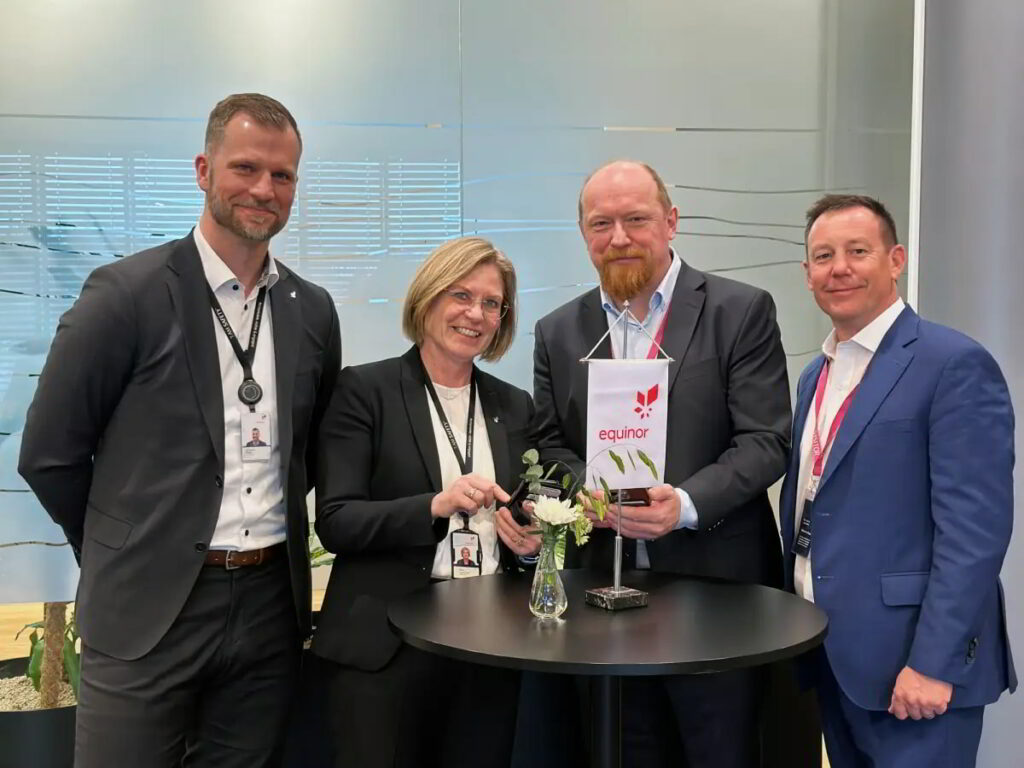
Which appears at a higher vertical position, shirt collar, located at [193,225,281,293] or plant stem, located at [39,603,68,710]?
shirt collar, located at [193,225,281,293]

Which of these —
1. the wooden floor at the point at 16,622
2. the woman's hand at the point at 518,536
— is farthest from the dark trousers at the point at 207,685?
the wooden floor at the point at 16,622

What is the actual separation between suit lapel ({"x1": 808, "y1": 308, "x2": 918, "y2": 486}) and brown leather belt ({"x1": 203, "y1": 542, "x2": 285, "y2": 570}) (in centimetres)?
135

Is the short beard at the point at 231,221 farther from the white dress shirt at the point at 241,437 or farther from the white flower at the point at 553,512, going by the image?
the white flower at the point at 553,512

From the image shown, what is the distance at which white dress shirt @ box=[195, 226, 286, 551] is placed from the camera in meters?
2.20

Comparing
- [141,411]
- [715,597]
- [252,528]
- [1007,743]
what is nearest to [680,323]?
[715,597]

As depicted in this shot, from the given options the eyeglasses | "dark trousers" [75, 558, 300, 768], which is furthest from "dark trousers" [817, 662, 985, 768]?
"dark trousers" [75, 558, 300, 768]

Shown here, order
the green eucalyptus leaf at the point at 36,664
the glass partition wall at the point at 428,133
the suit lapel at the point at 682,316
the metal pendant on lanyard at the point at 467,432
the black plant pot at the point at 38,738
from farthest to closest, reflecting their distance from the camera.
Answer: the glass partition wall at the point at 428,133, the green eucalyptus leaf at the point at 36,664, the black plant pot at the point at 38,738, the suit lapel at the point at 682,316, the metal pendant on lanyard at the point at 467,432

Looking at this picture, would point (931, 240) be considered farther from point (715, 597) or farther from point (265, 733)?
point (265, 733)

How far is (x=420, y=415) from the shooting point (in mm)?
2389

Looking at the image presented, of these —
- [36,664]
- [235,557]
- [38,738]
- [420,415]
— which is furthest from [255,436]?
[36,664]

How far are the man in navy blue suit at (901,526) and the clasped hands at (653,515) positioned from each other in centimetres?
35

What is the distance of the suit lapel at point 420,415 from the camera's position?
2.35 m

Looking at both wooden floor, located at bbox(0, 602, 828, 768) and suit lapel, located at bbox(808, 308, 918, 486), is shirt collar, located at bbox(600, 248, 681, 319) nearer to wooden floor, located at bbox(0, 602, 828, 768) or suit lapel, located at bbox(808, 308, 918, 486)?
suit lapel, located at bbox(808, 308, 918, 486)

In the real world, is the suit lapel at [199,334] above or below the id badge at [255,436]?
above
